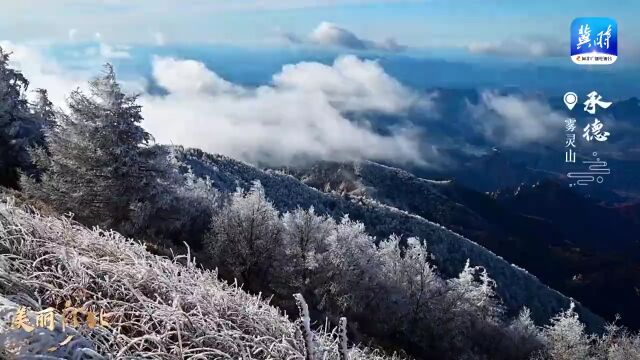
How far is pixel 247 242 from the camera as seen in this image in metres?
31.0

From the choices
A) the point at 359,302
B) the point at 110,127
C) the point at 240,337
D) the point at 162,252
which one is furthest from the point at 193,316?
the point at 359,302

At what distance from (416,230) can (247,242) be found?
88.3 metres

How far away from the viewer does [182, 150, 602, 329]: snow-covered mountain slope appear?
101188mm

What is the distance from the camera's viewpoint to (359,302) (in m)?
36.8

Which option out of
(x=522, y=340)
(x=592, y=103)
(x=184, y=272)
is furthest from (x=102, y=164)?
(x=522, y=340)

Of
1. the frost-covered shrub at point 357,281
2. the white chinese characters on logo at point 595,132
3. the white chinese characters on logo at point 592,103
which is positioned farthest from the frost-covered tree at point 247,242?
the white chinese characters on logo at point 592,103

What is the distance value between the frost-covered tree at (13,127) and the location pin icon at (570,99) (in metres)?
23.0

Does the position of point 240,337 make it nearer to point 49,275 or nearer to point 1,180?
point 49,275

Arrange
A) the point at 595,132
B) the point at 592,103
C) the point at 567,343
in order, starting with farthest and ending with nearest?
the point at 567,343 → the point at 595,132 → the point at 592,103

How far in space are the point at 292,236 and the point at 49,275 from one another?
103 ft

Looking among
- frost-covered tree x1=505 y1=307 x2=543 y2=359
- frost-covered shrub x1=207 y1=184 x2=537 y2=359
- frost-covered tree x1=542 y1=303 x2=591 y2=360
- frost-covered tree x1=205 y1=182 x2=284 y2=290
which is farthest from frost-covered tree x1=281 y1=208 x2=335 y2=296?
frost-covered tree x1=505 y1=307 x2=543 y2=359

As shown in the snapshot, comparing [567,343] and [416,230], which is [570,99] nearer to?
[567,343]

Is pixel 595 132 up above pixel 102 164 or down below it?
below

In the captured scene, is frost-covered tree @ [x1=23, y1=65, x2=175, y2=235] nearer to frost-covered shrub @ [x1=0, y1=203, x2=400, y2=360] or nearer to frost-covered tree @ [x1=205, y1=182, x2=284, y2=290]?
frost-covered tree @ [x1=205, y1=182, x2=284, y2=290]
